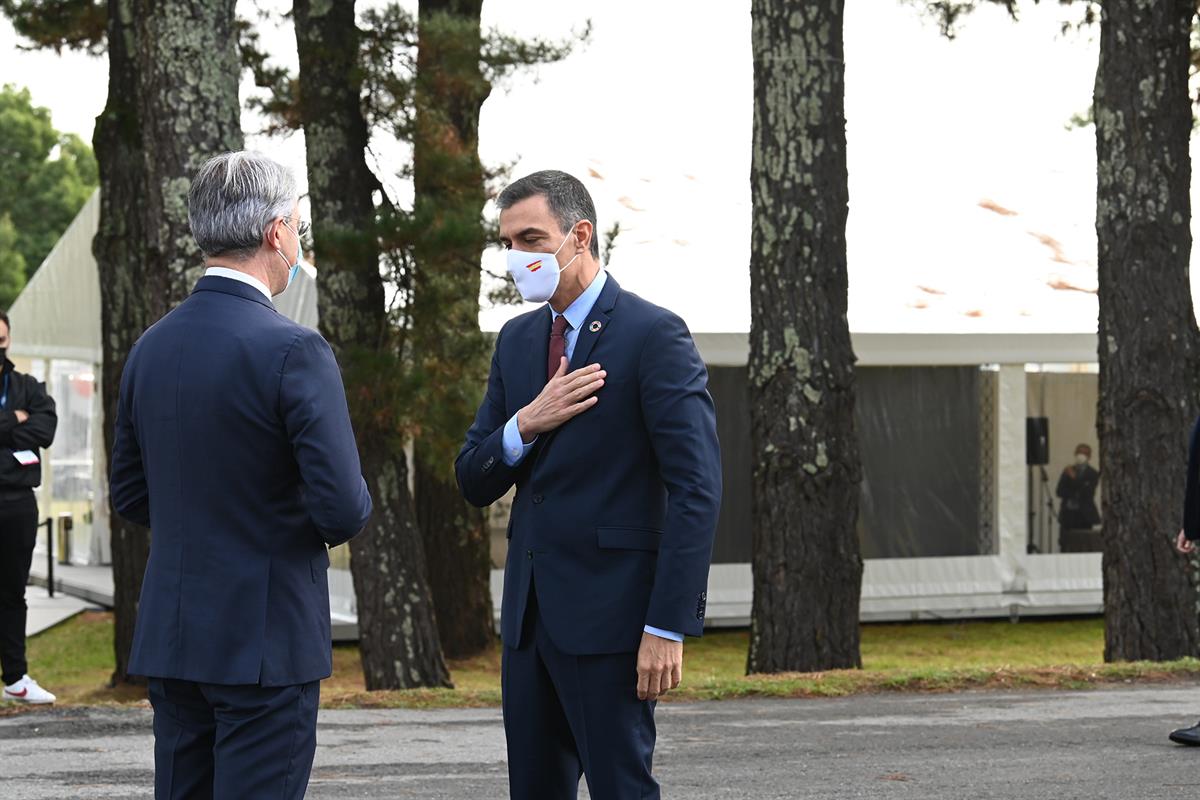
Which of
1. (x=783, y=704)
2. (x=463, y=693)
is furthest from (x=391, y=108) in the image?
(x=783, y=704)

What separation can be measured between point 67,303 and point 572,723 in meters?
16.2

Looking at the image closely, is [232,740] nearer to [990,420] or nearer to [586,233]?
[586,233]

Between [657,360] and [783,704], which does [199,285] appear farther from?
[783,704]

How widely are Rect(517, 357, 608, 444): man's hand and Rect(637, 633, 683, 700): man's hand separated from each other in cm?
47

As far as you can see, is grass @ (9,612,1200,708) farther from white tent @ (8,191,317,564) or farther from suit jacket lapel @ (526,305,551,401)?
suit jacket lapel @ (526,305,551,401)

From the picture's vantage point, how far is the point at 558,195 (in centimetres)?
346

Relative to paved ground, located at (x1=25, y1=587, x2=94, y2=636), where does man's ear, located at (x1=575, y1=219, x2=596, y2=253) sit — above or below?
above

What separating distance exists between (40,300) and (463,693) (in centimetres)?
1319

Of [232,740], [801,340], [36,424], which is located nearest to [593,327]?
[232,740]

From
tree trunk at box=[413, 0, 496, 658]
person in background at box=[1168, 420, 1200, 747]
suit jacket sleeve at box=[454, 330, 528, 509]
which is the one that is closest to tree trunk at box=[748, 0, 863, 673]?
tree trunk at box=[413, 0, 496, 658]

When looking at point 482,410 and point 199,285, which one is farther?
point 482,410

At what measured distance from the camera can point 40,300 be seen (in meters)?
19.3

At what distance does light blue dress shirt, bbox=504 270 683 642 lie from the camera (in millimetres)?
3412

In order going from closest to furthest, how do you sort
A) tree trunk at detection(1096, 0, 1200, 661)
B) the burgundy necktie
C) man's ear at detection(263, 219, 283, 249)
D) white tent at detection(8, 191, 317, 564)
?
man's ear at detection(263, 219, 283, 249) → the burgundy necktie → tree trunk at detection(1096, 0, 1200, 661) → white tent at detection(8, 191, 317, 564)
